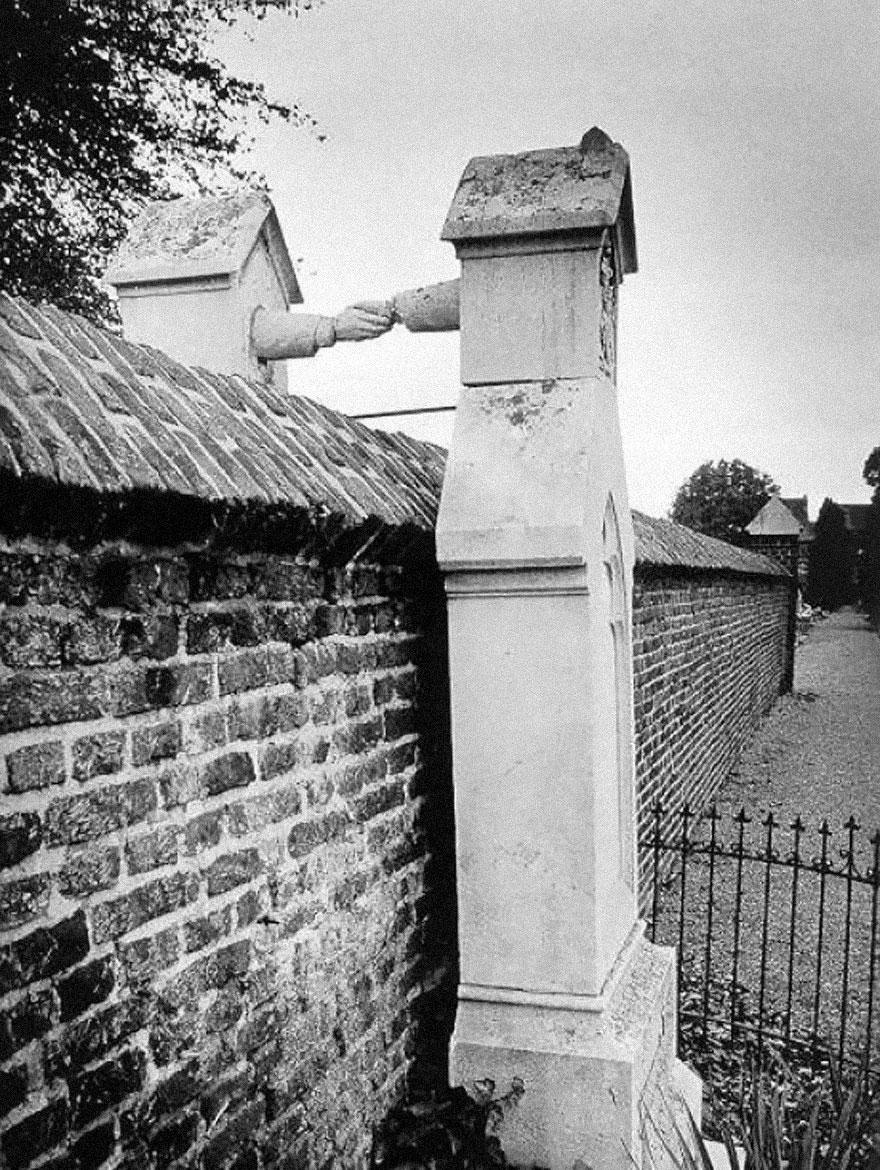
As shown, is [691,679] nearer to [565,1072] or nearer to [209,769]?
[565,1072]

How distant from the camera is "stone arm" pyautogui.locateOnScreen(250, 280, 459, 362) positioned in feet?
11.5

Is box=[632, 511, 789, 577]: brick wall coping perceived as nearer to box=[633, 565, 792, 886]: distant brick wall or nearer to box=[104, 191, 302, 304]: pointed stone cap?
box=[633, 565, 792, 886]: distant brick wall

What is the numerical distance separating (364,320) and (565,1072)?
104 inches

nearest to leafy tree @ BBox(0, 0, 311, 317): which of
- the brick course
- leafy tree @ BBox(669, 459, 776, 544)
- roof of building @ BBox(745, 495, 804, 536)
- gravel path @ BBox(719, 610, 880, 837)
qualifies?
the brick course

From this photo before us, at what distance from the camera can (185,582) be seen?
83.4 inches

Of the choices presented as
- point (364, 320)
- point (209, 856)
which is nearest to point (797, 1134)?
point (209, 856)

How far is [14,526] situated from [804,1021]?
4985 mm

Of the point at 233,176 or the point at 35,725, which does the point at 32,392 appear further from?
the point at 233,176

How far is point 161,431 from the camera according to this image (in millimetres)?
2129

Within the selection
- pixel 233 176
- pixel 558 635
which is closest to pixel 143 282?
pixel 558 635

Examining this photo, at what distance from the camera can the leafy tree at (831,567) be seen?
53.6 m

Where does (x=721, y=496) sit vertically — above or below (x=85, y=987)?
above

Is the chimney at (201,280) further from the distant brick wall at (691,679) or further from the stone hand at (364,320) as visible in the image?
the distant brick wall at (691,679)

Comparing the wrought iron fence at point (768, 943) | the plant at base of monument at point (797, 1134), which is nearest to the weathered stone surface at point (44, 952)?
the plant at base of monument at point (797, 1134)
